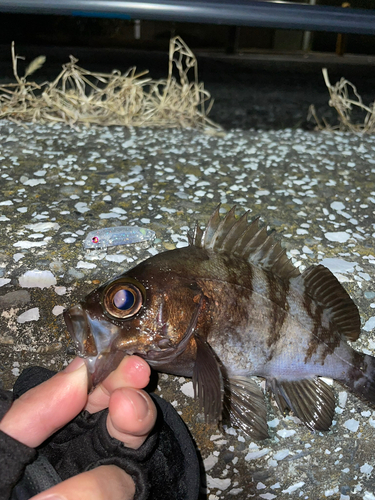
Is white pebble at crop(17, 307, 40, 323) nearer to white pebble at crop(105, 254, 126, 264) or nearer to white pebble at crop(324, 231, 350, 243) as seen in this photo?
white pebble at crop(105, 254, 126, 264)

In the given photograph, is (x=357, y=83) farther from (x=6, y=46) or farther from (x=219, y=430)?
(x=219, y=430)

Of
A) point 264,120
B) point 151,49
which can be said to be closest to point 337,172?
point 264,120

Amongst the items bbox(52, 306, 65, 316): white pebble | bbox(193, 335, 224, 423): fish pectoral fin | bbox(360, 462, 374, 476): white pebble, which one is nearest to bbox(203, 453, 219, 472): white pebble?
bbox(193, 335, 224, 423): fish pectoral fin

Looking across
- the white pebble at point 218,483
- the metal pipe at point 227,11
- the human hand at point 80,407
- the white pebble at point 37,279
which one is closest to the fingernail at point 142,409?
the human hand at point 80,407

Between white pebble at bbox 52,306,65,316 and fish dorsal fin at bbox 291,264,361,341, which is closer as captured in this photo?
fish dorsal fin at bbox 291,264,361,341

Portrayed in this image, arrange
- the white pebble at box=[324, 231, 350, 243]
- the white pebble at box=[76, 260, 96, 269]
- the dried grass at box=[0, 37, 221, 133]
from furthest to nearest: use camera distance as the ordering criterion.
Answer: the dried grass at box=[0, 37, 221, 133], the white pebble at box=[324, 231, 350, 243], the white pebble at box=[76, 260, 96, 269]

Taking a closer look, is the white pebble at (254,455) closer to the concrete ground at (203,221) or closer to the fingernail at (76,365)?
the concrete ground at (203,221)
